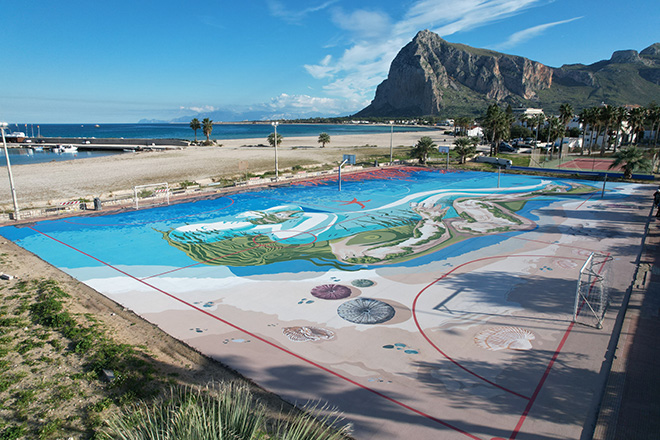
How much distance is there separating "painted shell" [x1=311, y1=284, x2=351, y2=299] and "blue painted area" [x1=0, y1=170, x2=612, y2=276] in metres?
2.31

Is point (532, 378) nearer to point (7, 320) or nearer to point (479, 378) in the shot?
point (479, 378)

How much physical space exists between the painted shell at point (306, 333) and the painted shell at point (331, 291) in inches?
106

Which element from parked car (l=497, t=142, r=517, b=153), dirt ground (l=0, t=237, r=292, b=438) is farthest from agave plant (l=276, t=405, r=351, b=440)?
parked car (l=497, t=142, r=517, b=153)

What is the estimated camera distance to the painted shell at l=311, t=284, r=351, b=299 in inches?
629

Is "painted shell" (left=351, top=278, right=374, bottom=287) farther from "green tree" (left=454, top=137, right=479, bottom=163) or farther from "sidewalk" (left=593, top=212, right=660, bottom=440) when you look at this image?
"green tree" (left=454, top=137, right=479, bottom=163)

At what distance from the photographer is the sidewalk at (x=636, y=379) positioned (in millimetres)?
8555

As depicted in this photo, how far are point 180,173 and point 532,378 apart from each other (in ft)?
171

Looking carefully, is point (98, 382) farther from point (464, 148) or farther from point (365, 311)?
point (464, 148)

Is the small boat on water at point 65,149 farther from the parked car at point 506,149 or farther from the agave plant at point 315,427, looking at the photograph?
the agave plant at point 315,427

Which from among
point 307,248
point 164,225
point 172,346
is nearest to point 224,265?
point 307,248

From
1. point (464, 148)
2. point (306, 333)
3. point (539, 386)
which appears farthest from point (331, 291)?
point (464, 148)

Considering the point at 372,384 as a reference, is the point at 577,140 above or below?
above

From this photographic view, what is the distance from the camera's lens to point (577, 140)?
79375mm

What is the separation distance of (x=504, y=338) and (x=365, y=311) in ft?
16.3
